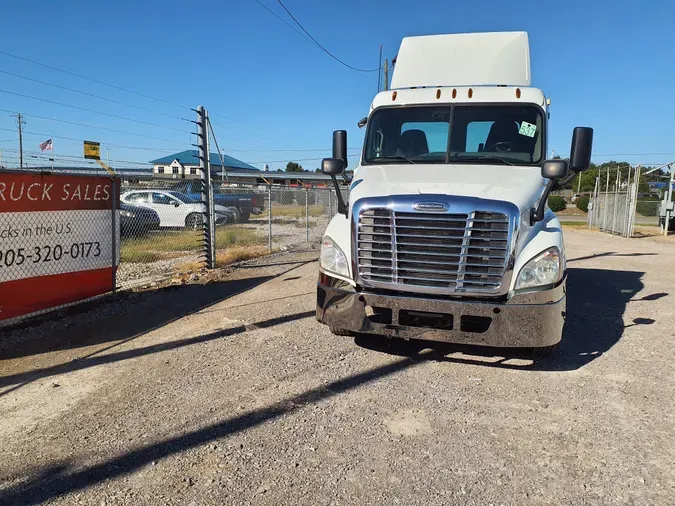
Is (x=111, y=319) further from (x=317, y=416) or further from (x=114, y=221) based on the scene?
(x=317, y=416)

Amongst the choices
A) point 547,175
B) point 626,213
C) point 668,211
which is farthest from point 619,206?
point 547,175

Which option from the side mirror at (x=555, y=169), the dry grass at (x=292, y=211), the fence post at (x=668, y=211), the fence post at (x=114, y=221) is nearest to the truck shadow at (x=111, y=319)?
the fence post at (x=114, y=221)

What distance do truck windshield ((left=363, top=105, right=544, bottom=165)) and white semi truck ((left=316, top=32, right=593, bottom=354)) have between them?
0.05 ft

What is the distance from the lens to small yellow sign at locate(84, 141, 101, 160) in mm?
15078

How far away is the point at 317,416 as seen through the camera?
3768mm

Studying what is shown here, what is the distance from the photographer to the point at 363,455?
325cm

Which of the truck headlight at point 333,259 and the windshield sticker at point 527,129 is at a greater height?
the windshield sticker at point 527,129

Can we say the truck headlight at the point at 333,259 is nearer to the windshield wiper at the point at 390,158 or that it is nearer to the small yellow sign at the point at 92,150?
the windshield wiper at the point at 390,158

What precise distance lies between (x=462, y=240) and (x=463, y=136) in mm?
1930

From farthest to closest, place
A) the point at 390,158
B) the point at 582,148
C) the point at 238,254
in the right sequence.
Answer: the point at 238,254, the point at 390,158, the point at 582,148

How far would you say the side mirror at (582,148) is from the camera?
5184mm

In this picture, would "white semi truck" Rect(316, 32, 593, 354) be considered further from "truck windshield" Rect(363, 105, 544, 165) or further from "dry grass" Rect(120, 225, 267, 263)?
"dry grass" Rect(120, 225, 267, 263)

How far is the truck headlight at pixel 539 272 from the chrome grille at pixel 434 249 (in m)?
0.18

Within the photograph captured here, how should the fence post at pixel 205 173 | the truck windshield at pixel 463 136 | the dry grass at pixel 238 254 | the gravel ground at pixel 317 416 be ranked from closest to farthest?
the gravel ground at pixel 317 416 → the truck windshield at pixel 463 136 → the fence post at pixel 205 173 → the dry grass at pixel 238 254
